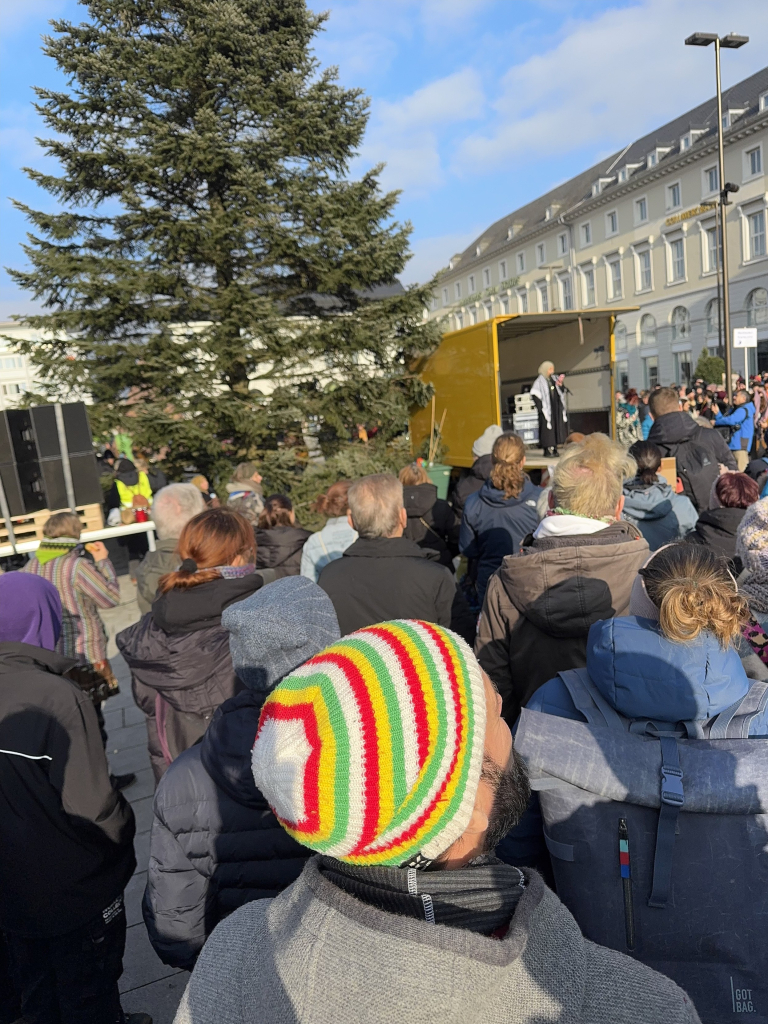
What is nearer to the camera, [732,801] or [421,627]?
[421,627]

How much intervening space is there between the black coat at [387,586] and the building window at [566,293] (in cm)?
6225

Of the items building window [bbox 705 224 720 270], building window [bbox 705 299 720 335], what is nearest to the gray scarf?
building window [bbox 705 299 720 335]

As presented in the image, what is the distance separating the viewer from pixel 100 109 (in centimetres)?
1182

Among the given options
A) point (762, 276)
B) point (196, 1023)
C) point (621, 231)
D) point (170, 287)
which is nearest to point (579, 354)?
point (170, 287)

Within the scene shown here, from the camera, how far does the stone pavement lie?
10.1ft

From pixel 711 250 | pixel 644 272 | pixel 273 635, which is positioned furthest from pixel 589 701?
pixel 644 272

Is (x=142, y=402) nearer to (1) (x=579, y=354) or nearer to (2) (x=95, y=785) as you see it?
(1) (x=579, y=354)

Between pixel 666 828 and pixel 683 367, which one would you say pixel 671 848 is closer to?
pixel 666 828

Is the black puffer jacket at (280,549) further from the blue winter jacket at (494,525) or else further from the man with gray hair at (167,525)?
the blue winter jacket at (494,525)

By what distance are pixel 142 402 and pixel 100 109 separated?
4.73 metres

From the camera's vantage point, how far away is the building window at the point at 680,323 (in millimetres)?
48188

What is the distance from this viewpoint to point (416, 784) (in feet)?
3.15

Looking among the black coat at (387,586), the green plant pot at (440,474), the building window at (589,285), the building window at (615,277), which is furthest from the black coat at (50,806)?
the building window at (589,285)

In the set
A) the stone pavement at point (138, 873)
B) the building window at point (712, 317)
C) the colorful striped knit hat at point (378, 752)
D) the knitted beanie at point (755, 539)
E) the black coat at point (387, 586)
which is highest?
the building window at point (712, 317)
